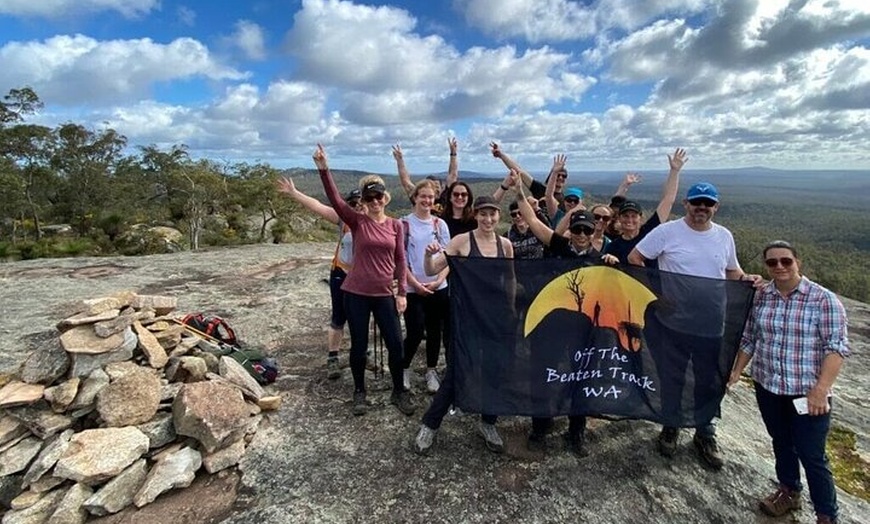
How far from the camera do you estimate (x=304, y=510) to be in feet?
12.6

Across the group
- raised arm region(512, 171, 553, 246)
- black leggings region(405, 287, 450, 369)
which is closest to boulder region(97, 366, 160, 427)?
black leggings region(405, 287, 450, 369)

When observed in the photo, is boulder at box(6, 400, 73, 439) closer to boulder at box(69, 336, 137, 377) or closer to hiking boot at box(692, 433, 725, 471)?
boulder at box(69, 336, 137, 377)

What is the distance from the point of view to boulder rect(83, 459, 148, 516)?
12.6 feet

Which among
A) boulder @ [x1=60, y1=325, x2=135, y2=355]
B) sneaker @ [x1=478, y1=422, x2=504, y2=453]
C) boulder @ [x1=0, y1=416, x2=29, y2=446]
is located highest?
boulder @ [x1=60, y1=325, x2=135, y2=355]

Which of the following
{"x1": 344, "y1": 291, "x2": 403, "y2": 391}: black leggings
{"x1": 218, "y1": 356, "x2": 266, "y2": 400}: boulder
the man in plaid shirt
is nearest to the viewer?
the man in plaid shirt

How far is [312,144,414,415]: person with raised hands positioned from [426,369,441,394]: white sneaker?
0.97 meters

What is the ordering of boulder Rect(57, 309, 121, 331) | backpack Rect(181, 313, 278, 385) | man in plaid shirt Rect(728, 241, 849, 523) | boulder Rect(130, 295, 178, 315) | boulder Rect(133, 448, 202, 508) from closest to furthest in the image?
man in plaid shirt Rect(728, 241, 849, 523) < boulder Rect(133, 448, 202, 508) < boulder Rect(57, 309, 121, 331) < boulder Rect(130, 295, 178, 315) < backpack Rect(181, 313, 278, 385)

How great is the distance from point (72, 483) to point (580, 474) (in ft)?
14.6

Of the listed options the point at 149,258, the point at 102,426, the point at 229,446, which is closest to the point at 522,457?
the point at 229,446

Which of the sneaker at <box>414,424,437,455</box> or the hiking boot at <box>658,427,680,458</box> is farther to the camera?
the hiking boot at <box>658,427,680,458</box>

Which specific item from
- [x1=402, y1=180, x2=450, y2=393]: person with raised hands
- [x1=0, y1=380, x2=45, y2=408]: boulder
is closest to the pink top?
[x1=402, y1=180, x2=450, y2=393]: person with raised hands

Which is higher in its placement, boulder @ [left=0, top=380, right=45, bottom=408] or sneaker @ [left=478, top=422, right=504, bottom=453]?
boulder @ [left=0, top=380, right=45, bottom=408]

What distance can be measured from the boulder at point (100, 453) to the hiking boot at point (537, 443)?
3.60 m

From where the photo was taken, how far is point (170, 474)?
411 cm
